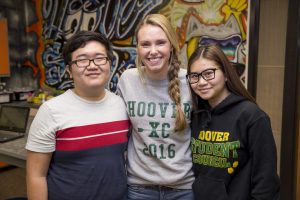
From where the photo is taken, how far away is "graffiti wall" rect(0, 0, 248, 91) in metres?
2.81

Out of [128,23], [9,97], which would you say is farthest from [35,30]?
[128,23]

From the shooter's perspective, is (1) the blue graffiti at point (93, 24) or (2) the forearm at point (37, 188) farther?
(1) the blue graffiti at point (93, 24)

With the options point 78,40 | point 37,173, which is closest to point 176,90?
point 78,40

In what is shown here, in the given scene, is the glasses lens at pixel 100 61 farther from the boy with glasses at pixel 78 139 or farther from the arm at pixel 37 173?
the arm at pixel 37 173

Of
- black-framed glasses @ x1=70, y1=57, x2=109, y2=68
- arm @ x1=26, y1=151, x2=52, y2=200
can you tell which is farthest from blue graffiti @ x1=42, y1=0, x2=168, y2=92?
arm @ x1=26, y1=151, x2=52, y2=200

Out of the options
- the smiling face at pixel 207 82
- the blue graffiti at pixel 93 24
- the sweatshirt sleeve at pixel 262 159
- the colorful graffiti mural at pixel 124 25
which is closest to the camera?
the sweatshirt sleeve at pixel 262 159

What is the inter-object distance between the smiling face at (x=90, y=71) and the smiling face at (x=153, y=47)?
173 mm

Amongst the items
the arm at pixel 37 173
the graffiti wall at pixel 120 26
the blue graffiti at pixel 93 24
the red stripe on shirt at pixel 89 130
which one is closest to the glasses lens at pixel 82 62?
the red stripe on shirt at pixel 89 130

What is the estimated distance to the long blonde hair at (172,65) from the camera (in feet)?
4.25

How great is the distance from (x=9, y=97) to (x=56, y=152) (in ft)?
11.6

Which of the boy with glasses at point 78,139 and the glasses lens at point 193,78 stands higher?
the glasses lens at point 193,78

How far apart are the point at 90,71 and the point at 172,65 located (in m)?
0.39

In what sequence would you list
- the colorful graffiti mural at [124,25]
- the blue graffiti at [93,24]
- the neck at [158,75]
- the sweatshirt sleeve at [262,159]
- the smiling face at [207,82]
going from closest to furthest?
the sweatshirt sleeve at [262,159] < the smiling face at [207,82] < the neck at [158,75] < the colorful graffiti mural at [124,25] < the blue graffiti at [93,24]

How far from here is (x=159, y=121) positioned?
133 centimetres
